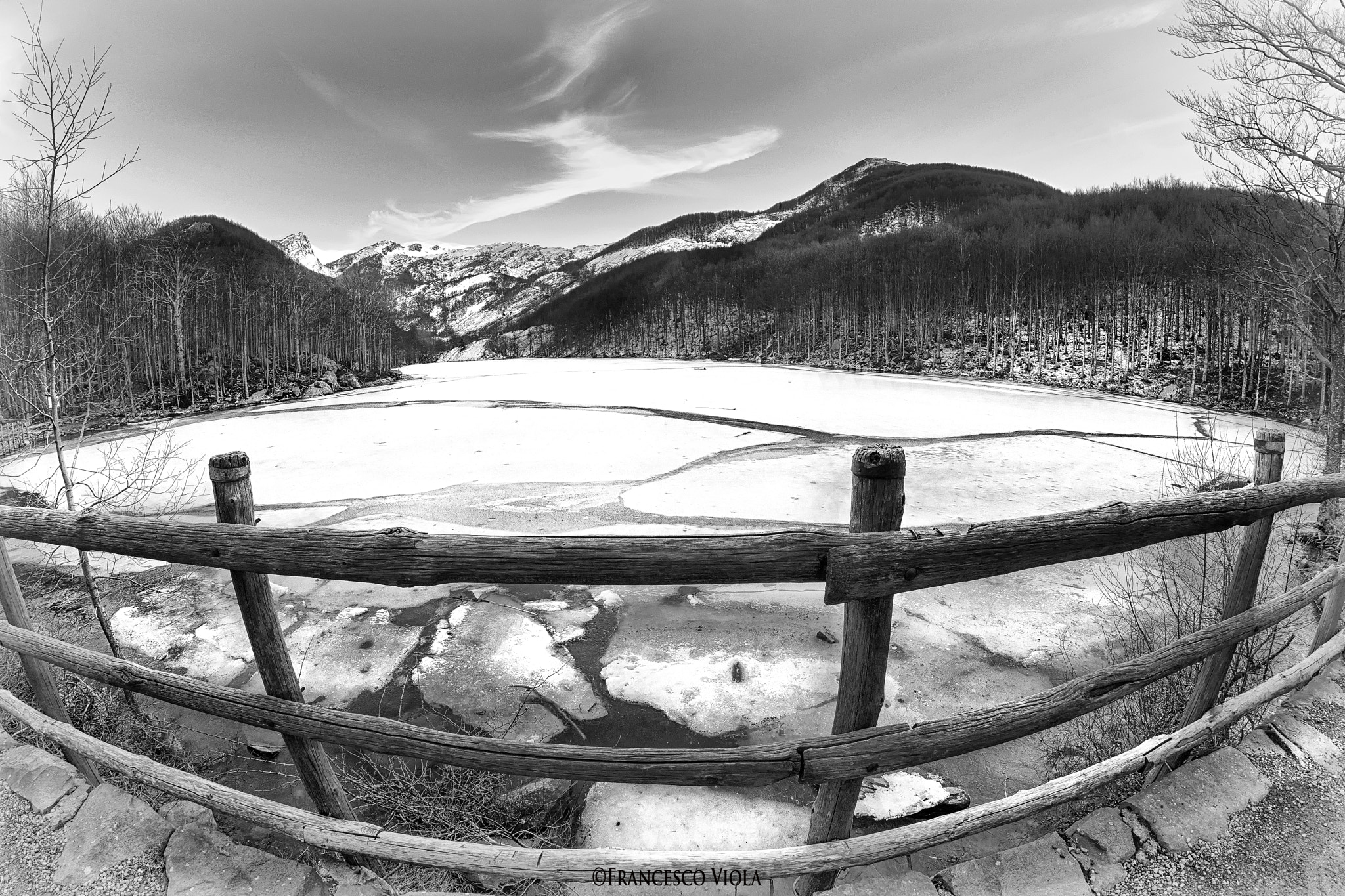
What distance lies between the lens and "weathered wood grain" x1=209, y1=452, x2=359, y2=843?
2.05 meters

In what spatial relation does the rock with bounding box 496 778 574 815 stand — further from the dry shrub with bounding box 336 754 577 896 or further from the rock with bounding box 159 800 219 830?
the rock with bounding box 159 800 219 830

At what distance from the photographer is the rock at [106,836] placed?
2248 mm

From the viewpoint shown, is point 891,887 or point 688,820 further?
point 688,820

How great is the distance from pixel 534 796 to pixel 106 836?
1657 millimetres

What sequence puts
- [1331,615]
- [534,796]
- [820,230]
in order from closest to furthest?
[534,796] → [1331,615] → [820,230]

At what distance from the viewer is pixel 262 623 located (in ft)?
7.01

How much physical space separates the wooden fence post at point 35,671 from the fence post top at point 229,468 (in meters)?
1.82

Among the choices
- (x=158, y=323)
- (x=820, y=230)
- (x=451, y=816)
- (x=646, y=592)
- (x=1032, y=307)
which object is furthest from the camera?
(x=820, y=230)

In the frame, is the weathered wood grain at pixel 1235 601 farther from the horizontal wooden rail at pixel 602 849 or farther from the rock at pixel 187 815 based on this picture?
the rock at pixel 187 815

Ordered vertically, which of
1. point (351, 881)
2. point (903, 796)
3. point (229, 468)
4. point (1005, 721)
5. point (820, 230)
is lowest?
point (903, 796)

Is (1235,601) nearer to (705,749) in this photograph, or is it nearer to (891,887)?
(891,887)

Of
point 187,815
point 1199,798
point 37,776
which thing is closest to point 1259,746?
point 1199,798

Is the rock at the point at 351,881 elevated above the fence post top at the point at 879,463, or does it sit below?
below

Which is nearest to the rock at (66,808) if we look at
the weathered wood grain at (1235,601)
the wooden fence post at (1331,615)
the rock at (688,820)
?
the rock at (688,820)
